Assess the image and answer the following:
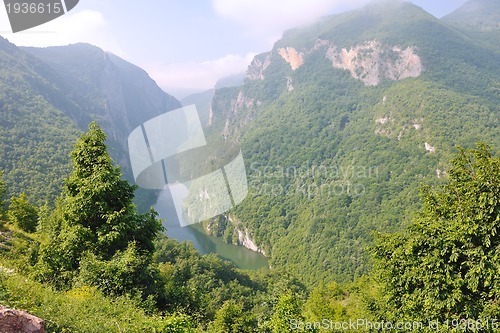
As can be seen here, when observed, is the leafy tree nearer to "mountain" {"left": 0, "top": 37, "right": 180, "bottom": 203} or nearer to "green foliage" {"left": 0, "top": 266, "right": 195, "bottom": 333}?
"green foliage" {"left": 0, "top": 266, "right": 195, "bottom": 333}

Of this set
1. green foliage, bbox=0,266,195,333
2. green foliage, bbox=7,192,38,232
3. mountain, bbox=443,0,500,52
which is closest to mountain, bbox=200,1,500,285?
mountain, bbox=443,0,500,52

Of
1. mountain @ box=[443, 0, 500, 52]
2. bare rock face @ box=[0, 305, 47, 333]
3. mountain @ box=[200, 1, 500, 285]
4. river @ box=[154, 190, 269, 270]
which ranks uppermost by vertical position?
mountain @ box=[443, 0, 500, 52]

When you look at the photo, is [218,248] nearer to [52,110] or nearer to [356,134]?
[356,134]

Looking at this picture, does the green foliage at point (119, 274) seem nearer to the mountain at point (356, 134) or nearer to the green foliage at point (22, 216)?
the green foliage at point (22, 216)

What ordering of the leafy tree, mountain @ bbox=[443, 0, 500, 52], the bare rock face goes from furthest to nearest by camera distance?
mountain @ bbox=[443, 0, 500, 52] → the leafy tree → the bare rock face

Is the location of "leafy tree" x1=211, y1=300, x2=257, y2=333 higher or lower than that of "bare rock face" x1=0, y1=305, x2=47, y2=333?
lower

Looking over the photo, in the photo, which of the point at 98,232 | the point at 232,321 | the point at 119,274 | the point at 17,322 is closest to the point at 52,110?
the point at 232,321
